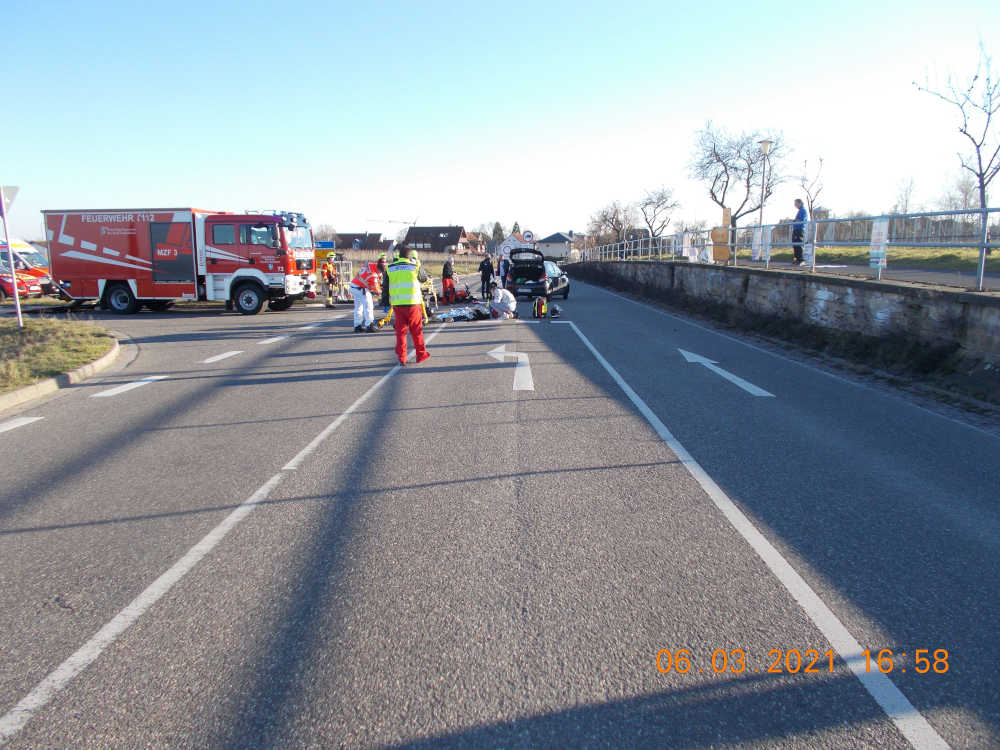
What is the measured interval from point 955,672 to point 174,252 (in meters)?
22.3

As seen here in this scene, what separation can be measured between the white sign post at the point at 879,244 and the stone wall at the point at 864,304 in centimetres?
47

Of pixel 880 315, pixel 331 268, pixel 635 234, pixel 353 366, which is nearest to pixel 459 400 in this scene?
pixel 353 366

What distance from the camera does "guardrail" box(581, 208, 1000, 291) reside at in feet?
32.4

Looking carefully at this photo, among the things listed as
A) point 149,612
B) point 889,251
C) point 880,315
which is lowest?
point 149,612

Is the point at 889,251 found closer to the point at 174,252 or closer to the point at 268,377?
the point at 268,377

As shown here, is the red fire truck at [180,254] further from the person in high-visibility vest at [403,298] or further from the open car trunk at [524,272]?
the person in high-visibility vest at [403,298]

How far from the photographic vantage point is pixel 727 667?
296cm

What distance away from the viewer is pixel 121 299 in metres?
21.9

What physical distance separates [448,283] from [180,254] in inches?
350

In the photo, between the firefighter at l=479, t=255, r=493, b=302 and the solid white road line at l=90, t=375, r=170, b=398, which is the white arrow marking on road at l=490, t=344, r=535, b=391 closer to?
the solid white road line at l=90, t=375, r=170, b=398

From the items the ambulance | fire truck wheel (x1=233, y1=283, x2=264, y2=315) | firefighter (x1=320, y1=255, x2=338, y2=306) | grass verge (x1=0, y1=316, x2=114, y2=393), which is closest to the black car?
firefighter (x1=320, y1=255, x2=338, y2=306)

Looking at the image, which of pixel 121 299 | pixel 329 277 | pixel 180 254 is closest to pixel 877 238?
pixel 180 254

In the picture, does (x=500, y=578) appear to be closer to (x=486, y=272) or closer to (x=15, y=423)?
(x=15, y=423)
